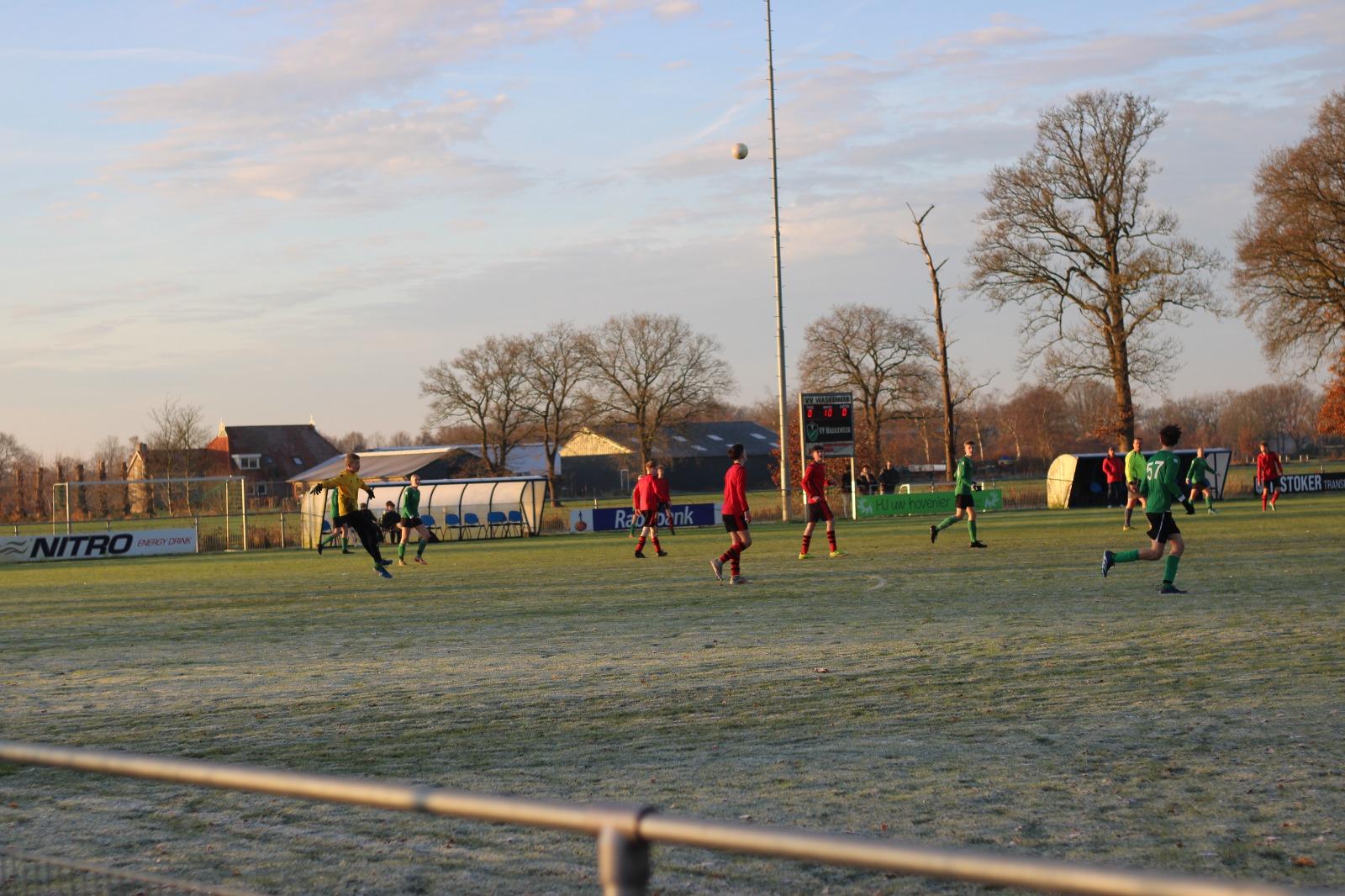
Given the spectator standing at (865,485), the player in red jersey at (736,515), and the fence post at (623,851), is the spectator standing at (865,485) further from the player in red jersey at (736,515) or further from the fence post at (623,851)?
the fence post at (623,851)

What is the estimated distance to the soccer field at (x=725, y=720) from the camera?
547 centimetres

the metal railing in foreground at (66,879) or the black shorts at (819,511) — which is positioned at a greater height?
the black shorts at (819,511)

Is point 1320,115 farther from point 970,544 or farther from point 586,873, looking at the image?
point 586,873

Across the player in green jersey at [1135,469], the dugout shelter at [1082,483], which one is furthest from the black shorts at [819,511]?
the dugout shelter at [1082,483]

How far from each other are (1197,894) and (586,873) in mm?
3834

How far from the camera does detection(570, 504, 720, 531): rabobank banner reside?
43625mm

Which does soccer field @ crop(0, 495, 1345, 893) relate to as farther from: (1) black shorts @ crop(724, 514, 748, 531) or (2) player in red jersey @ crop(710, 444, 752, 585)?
(1) black shorts @ crop(724, 514, 748, 531)

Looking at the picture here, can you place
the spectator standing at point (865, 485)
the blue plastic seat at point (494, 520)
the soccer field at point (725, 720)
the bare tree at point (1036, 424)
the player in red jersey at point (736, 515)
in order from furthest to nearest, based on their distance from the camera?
1. the bare tree at point (1036, 424)
2. the spectator standing at point (865, 485)
3. the blue plastic seat at point (494, 520)
4. the player in red jersey at point (736, 515)
5. the soccer field at point (725, 720)

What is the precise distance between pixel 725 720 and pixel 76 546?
3421 cm

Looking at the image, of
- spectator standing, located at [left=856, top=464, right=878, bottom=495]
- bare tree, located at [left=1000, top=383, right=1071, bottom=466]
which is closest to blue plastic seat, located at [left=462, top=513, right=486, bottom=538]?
spectator standing, located at [left=856, top=464, right=878, bottom=495]

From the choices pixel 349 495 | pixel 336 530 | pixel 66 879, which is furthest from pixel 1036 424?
pixel 66 879

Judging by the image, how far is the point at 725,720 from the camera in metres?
8.39

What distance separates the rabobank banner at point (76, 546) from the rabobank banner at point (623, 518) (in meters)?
13.1

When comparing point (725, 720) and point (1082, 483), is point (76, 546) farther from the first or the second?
point (725, 720)
